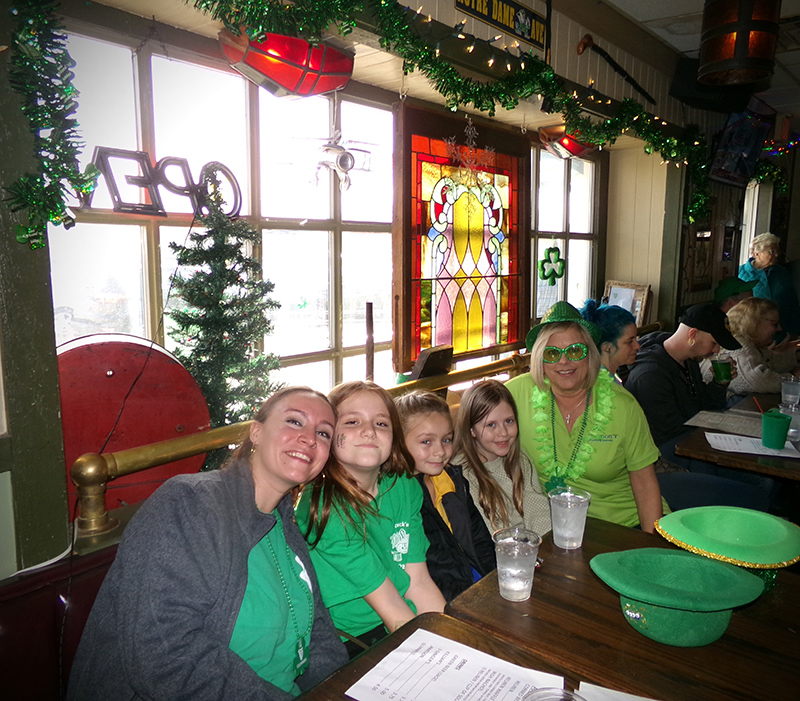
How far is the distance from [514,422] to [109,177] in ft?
5.76

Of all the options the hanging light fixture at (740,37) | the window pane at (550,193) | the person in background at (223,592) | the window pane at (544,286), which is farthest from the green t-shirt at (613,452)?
the window pane at (550,193)

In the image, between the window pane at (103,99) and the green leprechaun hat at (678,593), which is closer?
the green leprechaun hat at (678,593)

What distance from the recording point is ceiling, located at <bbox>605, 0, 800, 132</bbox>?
413cm

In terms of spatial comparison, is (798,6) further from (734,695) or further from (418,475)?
(734,695)

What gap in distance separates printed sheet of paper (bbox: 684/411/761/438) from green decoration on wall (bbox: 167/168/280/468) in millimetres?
2089

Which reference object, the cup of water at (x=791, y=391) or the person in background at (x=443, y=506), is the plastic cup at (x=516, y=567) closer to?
the person in background at (x=443, y=506)

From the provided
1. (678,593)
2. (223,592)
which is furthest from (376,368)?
(678,593)

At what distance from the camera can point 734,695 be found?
1017 millimetres

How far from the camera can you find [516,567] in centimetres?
134

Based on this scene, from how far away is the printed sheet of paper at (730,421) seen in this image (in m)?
2.76

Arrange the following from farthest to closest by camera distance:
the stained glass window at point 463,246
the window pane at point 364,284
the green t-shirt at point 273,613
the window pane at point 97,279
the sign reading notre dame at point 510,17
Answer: the stained glass window at point 463,246
the window pane at point 364,284
the sign reading notre dame at point 510,17
the window pane at point 97,279
the green t-shirt at point 273,613

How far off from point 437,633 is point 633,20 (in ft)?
15.8

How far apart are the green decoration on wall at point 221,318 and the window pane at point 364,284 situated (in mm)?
931

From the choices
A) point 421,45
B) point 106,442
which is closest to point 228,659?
point 106,442
